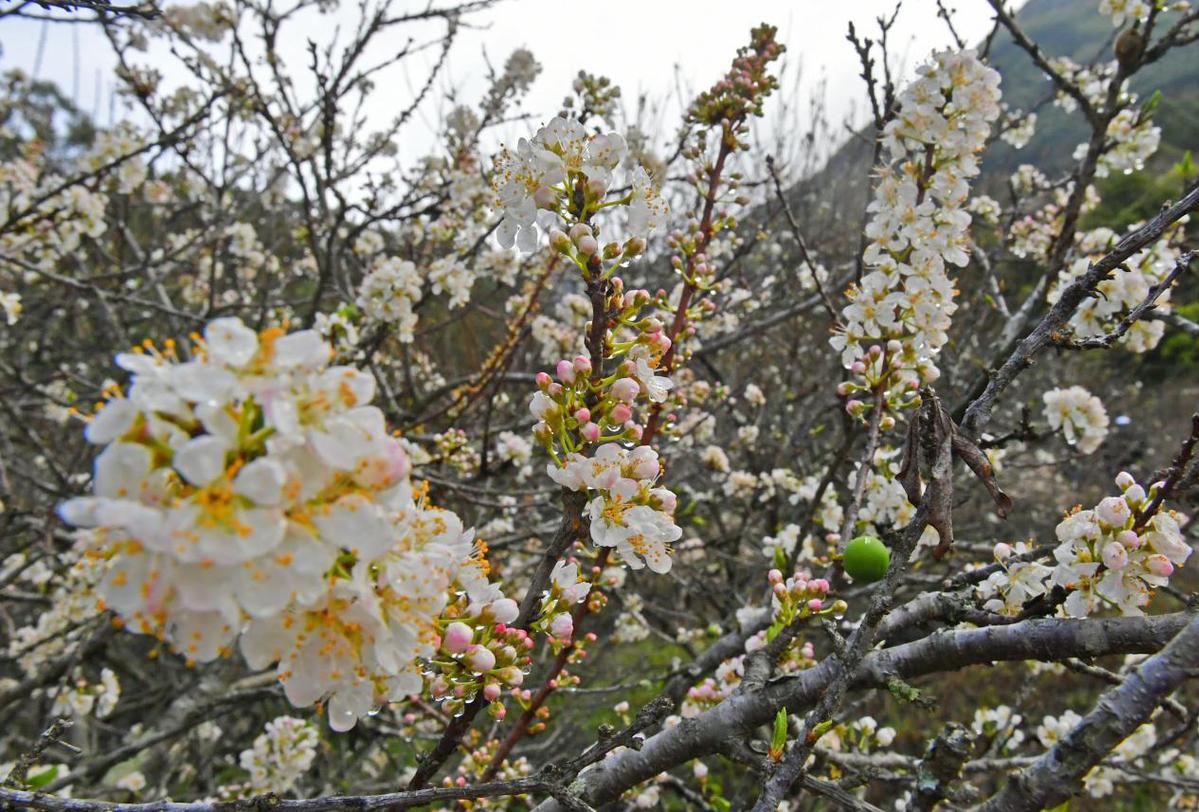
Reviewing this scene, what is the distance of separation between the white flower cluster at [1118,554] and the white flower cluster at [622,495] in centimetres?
82

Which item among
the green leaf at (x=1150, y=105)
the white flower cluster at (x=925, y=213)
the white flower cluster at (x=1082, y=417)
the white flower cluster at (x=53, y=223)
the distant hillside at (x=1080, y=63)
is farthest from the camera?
the distant hillside at (x=1080, y=63)

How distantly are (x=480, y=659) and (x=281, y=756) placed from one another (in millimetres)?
3461

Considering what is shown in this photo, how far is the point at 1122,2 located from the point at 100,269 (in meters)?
8.52

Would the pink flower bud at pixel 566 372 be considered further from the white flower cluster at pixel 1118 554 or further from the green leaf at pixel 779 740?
the white flower cluster at pixel 1118 554

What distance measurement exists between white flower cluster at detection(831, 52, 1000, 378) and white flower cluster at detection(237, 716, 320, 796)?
11.7 feet

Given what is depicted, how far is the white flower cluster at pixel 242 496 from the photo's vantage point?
2.56ft

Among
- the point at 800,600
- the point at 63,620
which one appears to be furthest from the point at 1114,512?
the point at 63,620

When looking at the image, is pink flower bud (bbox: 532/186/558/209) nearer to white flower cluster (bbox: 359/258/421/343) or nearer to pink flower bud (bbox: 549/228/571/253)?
pink flower bud (bbox: 549/228/571/253)

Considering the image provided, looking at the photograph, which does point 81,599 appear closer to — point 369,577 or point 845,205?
point 369,577

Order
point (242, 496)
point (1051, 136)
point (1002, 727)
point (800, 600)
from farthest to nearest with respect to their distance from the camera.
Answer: point (1051, 136)
point (1002, 727)
point (800, 600)
point (242, 496)

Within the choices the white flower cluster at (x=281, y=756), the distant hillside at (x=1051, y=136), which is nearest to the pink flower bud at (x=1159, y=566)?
the distant hillside at (x=1051, y=136)

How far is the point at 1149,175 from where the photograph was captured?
23156mm

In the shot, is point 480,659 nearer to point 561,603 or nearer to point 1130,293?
point 561,603

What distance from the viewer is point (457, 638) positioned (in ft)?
3.81
